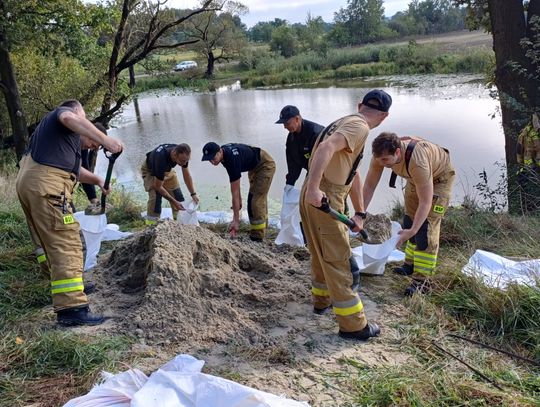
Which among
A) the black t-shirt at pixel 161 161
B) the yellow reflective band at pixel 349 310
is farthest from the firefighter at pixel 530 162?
the black t-shirt at pixel 161 161

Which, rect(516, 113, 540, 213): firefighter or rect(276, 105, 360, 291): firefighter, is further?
rect(516, 113, 540, 213): firefighter

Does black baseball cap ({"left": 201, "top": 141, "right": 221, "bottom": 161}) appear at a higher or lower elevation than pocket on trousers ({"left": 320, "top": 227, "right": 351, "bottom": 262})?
higher

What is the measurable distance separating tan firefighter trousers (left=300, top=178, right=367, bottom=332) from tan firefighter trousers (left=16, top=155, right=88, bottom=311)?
1664mm

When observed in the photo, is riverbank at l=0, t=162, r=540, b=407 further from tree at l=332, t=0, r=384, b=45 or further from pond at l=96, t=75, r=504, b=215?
tree at l=332, t=0, r=384, b=45

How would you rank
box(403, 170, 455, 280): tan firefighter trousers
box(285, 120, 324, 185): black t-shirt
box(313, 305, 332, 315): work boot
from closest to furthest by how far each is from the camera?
box(313, 305, 332, 315): work boot
box(403, 170, 455, 280): tan firefighter trousers
box(285, 120, 324, 185): black t-shirt

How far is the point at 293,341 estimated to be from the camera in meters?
3.43

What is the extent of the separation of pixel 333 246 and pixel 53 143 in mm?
2088

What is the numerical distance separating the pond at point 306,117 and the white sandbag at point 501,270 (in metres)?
3.37

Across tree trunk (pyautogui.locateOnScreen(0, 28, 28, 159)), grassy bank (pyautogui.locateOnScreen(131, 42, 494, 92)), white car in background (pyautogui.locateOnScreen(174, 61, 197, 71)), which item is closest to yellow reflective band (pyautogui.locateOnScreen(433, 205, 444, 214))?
tree trunk (pyautogui.locateOnScreen(0, 28, 28, 159))

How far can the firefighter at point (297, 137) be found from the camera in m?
5.30

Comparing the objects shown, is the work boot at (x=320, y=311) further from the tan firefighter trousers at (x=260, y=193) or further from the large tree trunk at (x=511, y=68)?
the large tree trunk at (x=511, y=68)

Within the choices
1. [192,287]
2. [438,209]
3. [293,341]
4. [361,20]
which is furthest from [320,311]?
[361,20]

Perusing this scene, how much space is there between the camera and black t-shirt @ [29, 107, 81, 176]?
3.56m

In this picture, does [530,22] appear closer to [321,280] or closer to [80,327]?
[321,280]
